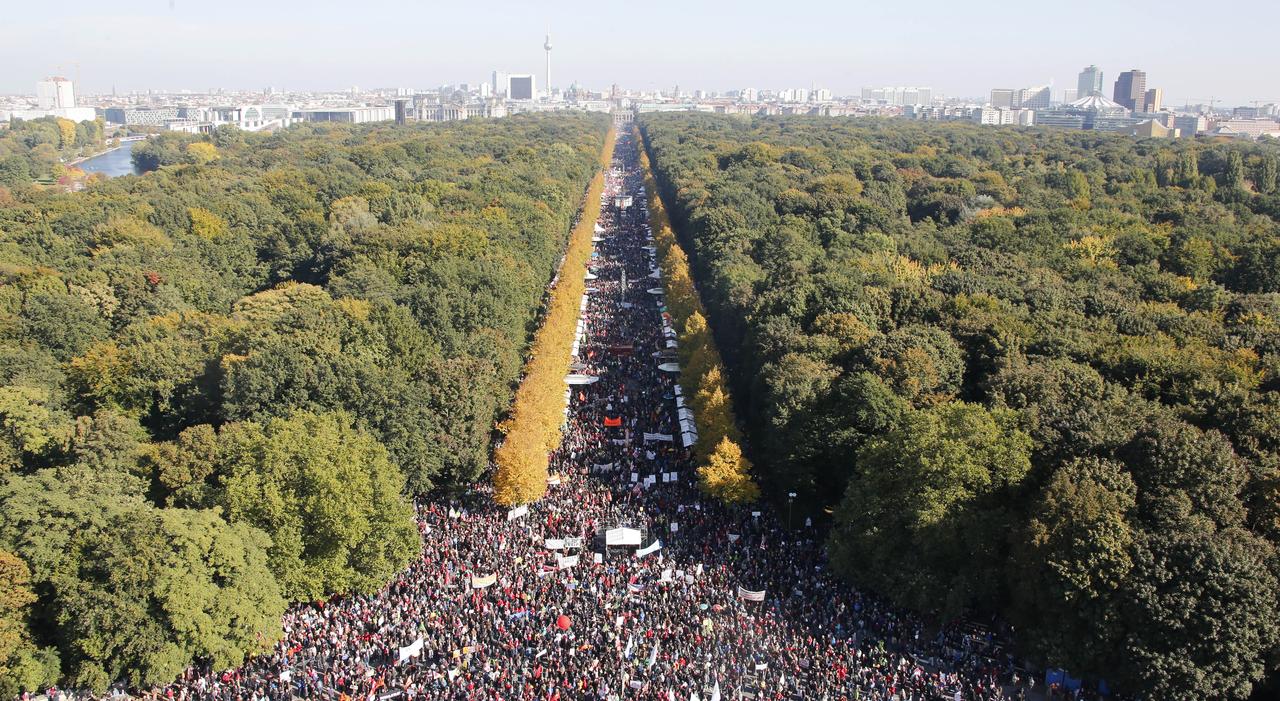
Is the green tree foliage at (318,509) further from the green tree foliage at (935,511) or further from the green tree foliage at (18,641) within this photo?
the green tree foliage at (935,511)

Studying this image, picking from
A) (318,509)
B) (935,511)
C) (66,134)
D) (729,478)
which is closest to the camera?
(935,511)

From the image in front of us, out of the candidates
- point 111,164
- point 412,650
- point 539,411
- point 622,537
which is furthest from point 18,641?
point 111,164

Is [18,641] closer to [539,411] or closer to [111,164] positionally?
[539,411]

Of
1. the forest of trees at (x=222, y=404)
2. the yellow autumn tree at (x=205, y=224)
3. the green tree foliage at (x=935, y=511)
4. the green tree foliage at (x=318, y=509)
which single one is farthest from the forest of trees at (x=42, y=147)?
the green tree foliage at (x=935, y=511)

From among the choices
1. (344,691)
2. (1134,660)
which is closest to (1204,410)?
(1134,660)

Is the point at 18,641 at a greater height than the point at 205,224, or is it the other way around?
the point at 205,224

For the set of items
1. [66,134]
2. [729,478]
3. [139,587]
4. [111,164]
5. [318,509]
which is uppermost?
[66,134]

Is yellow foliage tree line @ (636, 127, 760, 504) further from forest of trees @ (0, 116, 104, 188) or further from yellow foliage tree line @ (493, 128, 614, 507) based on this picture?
forest of trees @ (0, 116, 104, 188)
